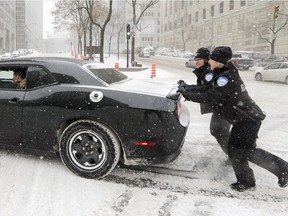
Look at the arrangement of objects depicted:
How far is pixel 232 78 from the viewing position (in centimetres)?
345

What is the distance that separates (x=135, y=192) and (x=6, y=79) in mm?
2784

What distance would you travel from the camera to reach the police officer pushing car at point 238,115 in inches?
137

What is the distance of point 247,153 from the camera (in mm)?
3604

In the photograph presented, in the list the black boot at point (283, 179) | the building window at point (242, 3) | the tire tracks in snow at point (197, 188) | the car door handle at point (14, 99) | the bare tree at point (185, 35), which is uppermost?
the building window at point (242, 3)

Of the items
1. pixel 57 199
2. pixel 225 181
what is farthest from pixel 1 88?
pixel 225 181

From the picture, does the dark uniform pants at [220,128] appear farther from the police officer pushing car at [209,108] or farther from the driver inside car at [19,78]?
the driver inside car at [19,78]

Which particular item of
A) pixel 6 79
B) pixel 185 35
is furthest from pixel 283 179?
pixel 185 35

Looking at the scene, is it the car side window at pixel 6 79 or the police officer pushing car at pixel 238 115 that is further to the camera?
the car side window at pixel 6 79

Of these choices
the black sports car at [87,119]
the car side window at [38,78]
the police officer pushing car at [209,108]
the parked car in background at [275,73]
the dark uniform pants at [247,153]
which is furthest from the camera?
the parked car in background at [275,73]

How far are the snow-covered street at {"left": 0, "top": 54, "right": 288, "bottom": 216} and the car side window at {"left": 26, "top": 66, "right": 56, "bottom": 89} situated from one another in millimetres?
1107

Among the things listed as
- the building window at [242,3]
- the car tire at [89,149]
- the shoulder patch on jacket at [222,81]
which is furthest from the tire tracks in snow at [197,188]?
the building window at [242,3]

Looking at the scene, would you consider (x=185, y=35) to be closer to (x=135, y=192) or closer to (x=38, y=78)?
(x=38, y=78)

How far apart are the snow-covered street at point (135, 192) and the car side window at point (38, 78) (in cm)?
111

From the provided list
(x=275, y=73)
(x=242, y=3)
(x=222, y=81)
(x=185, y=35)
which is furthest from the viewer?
(x=185, y=35)
